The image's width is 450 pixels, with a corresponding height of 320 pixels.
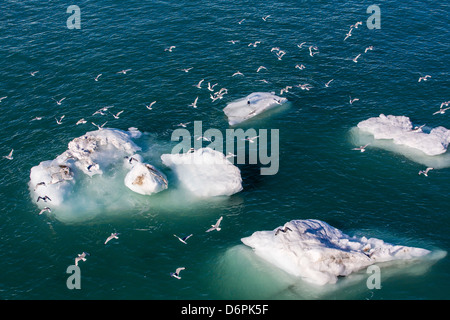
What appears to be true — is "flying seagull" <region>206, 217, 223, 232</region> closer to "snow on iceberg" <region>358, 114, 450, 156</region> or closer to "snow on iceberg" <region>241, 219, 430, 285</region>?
"snow on iceberg" <region>241, 219, 430, 285</region>

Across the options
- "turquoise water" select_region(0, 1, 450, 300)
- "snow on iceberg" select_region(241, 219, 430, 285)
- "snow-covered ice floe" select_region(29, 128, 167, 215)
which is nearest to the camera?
"snow on iceberg" select_region(241, 219, 430, 285)

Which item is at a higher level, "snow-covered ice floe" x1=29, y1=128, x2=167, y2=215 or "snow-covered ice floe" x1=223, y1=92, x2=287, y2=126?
"snow-covered ice floe" x1=223, y1=92, x2=287, y2=126

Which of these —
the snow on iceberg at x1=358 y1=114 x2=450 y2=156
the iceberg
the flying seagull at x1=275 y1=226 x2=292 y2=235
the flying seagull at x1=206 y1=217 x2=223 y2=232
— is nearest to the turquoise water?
the flying seagull at x1=206 y1=217 x2=223 y2=232

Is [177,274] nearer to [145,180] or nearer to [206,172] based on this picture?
[145,180]

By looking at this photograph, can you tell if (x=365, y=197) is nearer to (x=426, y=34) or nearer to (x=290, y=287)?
(x=290, y=287)

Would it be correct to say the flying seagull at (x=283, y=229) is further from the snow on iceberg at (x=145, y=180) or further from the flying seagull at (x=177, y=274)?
the snow on iceberg at (x=145, y=180)
